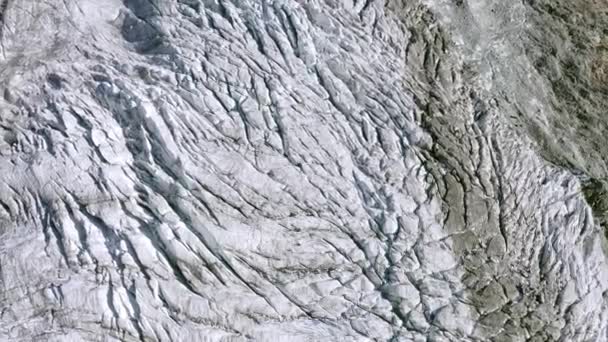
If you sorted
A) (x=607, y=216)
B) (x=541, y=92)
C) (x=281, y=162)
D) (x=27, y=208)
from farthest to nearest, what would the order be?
1. (x=541, y=92)
2. (x=607, y=216)
3. (x=281, y=162)
4. (x=27, y=208)

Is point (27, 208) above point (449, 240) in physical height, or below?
below

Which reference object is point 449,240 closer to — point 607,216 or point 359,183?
point 359,183

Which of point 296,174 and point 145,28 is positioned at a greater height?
point 145,28

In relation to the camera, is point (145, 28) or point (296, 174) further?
point (145, 28)

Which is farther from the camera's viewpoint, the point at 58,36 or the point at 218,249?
the point at 58,36

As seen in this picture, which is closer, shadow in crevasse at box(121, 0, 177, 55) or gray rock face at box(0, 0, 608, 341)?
gray rock face at box(0, 0, 608, 341)

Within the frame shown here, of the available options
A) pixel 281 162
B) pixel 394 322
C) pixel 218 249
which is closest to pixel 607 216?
pixel 394 322

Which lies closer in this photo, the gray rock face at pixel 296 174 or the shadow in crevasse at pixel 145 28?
the gray rock face at pixel 296 174

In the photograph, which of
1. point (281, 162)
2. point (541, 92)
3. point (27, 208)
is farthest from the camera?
point (541, 92)
